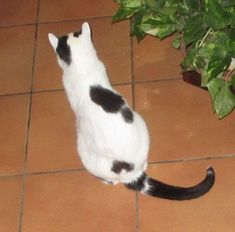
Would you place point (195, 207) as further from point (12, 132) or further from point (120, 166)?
point (12, 132)

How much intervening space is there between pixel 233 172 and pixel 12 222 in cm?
95

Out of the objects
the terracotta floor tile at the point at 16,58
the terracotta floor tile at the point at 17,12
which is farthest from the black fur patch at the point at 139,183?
the terracotta floor tile at the point at 17,12

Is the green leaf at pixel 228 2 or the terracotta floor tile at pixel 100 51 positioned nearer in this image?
the green leaf at pixel 228 2

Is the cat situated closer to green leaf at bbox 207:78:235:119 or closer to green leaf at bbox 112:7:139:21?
green leaf at bbox 112:7:139:21

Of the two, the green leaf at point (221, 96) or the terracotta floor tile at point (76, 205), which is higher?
the green leaf at point (221, 96)

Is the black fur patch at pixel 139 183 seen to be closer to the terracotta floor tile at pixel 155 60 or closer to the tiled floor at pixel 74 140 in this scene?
the tiled floor at pixel 74 140

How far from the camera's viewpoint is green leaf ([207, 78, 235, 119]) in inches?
67.9

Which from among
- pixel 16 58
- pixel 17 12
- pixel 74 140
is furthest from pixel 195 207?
pixel 17 12

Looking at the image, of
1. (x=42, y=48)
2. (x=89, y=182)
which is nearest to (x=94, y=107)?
(x=89, y=182)

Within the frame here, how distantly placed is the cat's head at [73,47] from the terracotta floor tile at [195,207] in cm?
60

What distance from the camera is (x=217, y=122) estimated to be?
2.06 metres

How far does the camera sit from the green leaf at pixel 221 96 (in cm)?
172

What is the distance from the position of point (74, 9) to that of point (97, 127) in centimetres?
114

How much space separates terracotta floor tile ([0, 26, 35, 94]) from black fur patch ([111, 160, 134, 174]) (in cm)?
82
